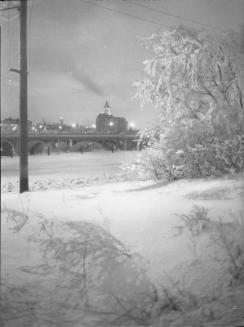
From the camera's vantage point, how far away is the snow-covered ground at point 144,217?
14.1 feet

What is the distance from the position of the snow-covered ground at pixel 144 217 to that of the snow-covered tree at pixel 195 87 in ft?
3.99

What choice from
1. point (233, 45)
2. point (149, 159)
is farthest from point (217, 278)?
point (233, 45)

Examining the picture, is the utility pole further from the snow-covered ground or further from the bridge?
the bridge

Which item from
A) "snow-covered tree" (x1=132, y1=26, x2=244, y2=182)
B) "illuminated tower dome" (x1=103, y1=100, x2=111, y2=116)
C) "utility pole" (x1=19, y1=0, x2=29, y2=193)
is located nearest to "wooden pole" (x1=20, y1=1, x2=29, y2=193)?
"utility pole" (x1=19, y1=0, x2=29, y2=193)

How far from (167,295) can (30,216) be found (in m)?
2.41

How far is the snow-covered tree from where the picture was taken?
7645 millimetres

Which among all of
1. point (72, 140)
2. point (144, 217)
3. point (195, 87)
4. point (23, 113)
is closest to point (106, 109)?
point (144, 217)

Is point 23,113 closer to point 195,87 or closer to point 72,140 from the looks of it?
point 195,87

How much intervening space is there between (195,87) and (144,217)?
4.15 meters

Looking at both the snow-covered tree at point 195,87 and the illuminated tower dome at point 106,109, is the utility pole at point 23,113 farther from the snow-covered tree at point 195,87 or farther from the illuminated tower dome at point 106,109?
the illuminated tower dome at point 106,109

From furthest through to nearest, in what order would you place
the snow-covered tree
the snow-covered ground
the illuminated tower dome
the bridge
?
the bridge → the snow-covered tree → the illuminated tower dome → the snow-covered ground

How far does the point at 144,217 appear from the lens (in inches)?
201

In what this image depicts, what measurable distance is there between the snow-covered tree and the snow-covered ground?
1.22 meters

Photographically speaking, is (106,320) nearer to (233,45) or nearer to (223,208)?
(223,208)
